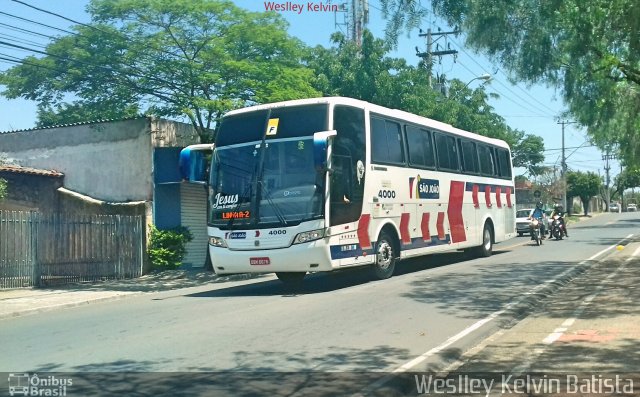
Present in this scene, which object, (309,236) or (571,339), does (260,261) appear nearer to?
(309,236)

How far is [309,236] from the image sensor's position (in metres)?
12.5

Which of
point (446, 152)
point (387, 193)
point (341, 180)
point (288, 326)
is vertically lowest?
point (288, 326)

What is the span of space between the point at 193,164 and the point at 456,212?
830cm

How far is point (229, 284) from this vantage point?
17.0 metres

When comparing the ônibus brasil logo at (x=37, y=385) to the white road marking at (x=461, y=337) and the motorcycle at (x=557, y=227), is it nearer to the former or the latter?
the white road marking at (x=461, y=337)

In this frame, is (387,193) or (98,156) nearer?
(387,193)

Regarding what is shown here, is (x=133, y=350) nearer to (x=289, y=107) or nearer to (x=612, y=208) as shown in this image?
(x=289, y=107)

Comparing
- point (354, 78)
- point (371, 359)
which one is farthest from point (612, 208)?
point (371, 359)

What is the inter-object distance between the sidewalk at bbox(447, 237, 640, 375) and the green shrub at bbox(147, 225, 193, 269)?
12171mm

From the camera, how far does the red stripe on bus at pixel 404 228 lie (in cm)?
1561

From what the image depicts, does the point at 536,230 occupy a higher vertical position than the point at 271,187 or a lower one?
lower

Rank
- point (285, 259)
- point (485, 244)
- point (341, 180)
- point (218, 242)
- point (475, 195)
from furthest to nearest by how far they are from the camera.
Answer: point (485, 244), point (475, 195), point (218, 242), point (341, 180), point (285, 259)

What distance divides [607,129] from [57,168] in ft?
59.2

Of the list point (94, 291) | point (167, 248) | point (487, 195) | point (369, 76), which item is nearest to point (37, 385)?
point (94, 291)
